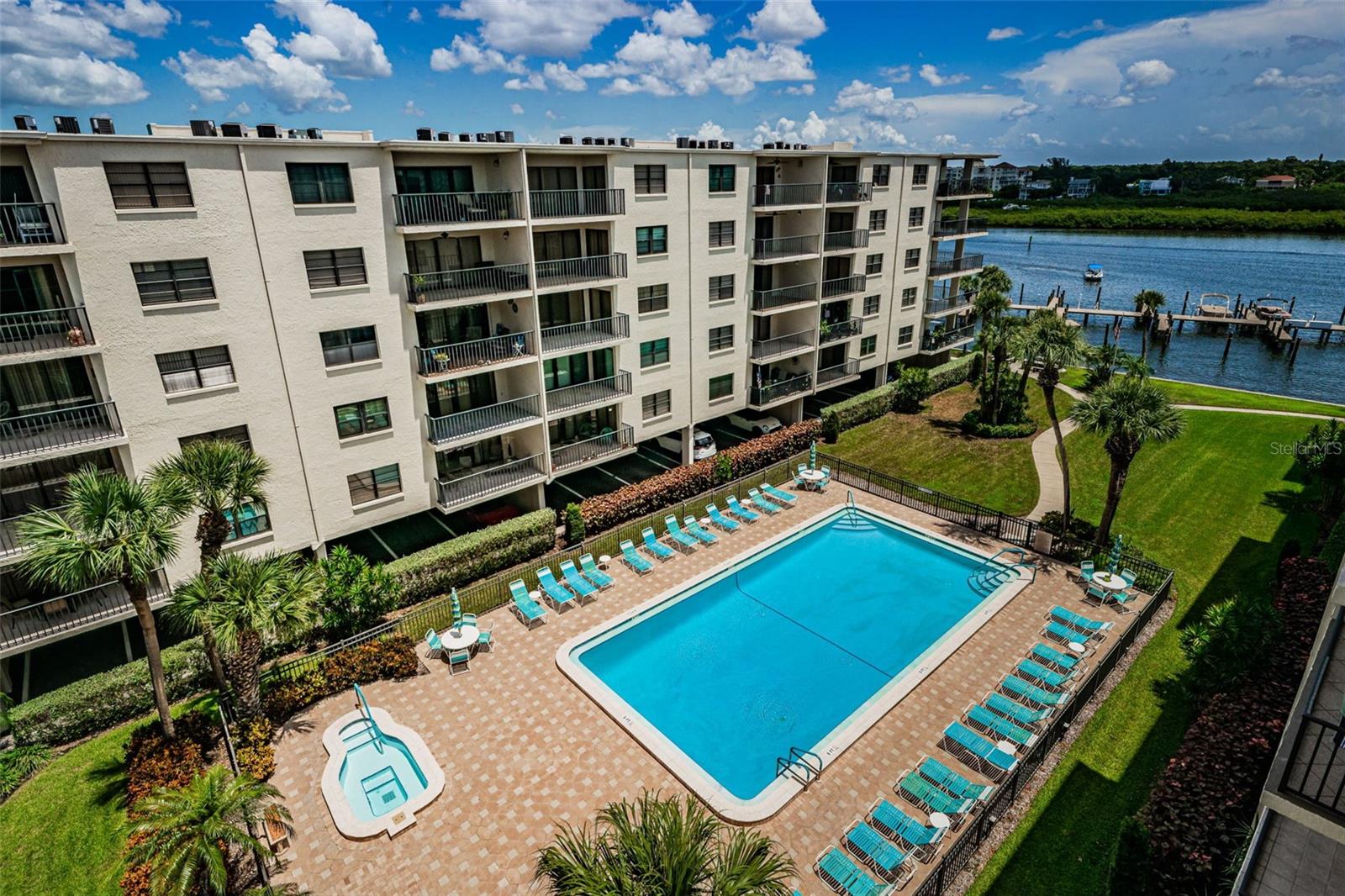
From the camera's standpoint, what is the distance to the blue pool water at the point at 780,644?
19016 mm

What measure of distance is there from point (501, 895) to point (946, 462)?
29.1 metres

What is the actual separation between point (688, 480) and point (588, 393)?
6.03 m

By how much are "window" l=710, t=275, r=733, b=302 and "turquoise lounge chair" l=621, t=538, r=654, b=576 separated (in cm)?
1339

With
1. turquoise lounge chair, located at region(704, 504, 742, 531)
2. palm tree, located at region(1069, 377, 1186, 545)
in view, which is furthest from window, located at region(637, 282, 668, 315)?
palm tree, located at region(1069, 377, 1186, 545)

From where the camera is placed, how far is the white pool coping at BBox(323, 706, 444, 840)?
15.4 metres

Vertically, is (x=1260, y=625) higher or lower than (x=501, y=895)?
higher

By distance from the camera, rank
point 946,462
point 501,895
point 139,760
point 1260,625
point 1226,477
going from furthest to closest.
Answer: point 946,462, point 1226,477, point 1260,625, point 139,760, point 501,895

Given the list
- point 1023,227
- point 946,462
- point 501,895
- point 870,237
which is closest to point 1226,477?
point 946,462

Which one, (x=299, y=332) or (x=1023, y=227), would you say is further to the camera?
(x=1023, y=227)

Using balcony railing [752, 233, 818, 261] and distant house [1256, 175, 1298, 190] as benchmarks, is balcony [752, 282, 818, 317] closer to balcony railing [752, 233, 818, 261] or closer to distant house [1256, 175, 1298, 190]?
balcony railing [752, 233, 818, 261]

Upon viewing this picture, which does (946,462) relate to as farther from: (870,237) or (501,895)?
(501,895)

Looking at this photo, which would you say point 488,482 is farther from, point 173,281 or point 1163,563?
point 1163,563

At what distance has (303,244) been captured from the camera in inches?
829

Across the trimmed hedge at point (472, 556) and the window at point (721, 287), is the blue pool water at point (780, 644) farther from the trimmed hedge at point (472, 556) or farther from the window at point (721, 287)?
the window at point (721, 287)
